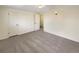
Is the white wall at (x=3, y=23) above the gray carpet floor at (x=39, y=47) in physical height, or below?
above

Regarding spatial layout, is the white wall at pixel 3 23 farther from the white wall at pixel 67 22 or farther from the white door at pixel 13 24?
the white wall at pixel 67 22

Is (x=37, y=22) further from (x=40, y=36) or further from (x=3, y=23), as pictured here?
(x=3, y=23)

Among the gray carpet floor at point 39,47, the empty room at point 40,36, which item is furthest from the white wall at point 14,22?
the gray carpet floor at point 39,47

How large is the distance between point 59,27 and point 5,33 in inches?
115

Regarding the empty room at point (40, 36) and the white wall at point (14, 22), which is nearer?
the empty room at point (40, 36)

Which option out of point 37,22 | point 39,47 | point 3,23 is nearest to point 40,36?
point 39,47

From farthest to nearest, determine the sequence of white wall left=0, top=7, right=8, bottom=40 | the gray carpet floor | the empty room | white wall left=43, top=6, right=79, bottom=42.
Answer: white wall left=0, top=7, right=8, bottom=40 → white wall left=43, top=6, right=79, bottom=42 → the empty room → the gray carpet floor

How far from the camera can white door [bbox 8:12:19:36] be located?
177 inches

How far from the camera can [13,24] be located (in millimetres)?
4738

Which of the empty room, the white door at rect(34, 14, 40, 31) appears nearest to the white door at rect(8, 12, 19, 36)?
the empty room

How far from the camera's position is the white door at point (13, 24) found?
177 inches

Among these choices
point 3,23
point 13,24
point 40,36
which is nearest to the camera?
point 3,23

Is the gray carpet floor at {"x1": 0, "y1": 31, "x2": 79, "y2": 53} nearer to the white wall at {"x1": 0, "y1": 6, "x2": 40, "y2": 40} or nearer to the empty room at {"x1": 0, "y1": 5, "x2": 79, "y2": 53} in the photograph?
the empty room at {"x1": 0, "y1": 5, "x2": 79, "y2": 53}
